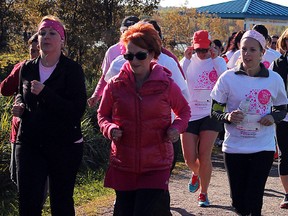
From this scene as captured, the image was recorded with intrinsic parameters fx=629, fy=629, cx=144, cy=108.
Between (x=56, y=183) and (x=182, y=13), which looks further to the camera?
(x=182, y=13)

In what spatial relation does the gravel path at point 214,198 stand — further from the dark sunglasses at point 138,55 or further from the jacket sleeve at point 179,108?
the dark sunglasses at point 138,55

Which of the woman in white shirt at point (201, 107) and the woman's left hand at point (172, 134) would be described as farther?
the woman in white shirt at point (201, 107)

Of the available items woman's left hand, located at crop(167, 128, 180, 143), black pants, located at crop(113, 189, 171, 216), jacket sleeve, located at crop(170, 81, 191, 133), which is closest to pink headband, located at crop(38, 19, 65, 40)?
jacket sleeve, located at crop(170, 81, 191, 133)

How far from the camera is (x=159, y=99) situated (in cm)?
480

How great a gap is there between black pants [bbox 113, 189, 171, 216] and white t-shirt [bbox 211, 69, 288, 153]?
4.03 ft

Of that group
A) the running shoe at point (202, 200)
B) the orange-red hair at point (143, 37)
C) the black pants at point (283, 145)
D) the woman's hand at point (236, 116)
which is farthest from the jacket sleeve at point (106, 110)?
the running shoe at point (202, 200)

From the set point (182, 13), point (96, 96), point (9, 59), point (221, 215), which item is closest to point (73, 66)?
point (96, 96)

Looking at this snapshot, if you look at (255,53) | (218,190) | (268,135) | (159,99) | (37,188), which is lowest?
(218,190)

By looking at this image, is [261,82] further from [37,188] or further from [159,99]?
[37,188]

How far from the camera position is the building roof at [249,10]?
2431 centimetres

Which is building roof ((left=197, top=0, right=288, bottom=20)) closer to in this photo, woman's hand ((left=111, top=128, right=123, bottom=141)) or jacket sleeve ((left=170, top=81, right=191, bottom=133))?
jacket sleeve ((left=170, top=81, right=191, bottom=133))

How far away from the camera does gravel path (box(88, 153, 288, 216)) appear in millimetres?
7301

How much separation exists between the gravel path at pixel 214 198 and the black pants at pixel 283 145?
516 mm

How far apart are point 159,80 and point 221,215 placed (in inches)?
112
